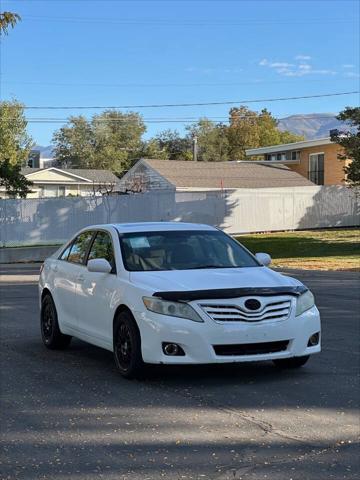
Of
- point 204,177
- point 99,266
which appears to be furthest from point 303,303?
point 204,177

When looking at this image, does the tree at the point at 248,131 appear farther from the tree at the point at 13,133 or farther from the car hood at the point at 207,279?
the car hood at the point at 207,279

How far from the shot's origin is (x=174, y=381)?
6609 mm

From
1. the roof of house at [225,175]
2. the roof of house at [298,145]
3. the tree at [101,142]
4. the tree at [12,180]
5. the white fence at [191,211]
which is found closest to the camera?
the white fence at [191,211]

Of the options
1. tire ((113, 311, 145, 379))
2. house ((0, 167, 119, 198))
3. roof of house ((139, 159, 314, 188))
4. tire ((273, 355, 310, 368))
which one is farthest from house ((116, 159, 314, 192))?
tire ((113, 311, 145, 379))

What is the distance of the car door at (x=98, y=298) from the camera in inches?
274

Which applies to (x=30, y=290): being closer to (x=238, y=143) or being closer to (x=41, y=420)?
(x=41, y=420)

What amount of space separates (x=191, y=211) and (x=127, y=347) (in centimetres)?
2749

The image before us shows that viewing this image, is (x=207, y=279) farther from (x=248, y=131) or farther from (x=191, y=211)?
(x=248, y=131)

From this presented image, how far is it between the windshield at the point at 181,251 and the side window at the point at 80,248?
0.78 m

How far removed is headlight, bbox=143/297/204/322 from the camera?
6.15 m

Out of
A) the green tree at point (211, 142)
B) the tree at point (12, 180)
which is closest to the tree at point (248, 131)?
the green tree at point (211, 142)

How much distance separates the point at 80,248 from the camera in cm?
820

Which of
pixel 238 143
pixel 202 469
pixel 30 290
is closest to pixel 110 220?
pixel 30 290

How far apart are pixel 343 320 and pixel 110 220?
70.2 feet
